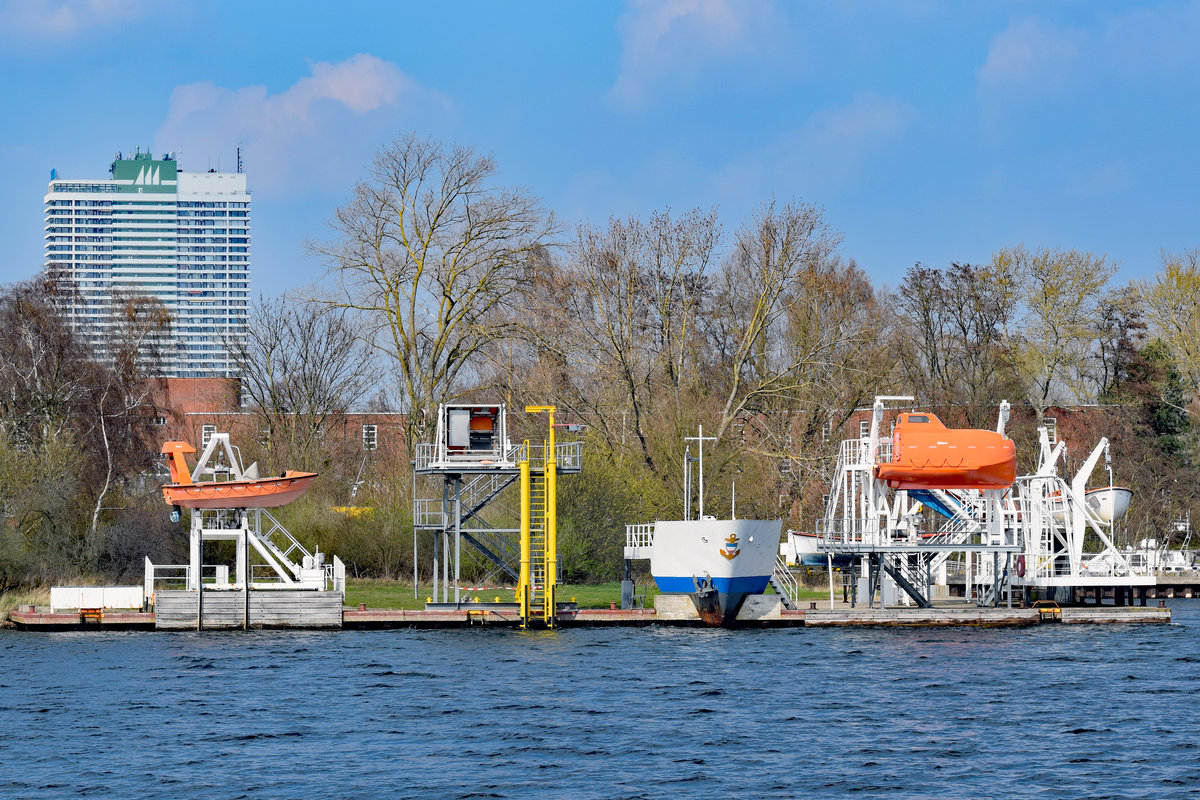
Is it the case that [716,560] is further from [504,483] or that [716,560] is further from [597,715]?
[597,715]

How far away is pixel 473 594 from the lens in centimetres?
5409

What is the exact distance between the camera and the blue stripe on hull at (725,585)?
50656mm

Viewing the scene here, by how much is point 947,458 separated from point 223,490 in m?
24.4

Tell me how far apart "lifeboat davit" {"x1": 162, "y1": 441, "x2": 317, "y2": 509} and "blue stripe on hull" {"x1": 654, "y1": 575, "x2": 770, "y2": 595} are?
12.8 m

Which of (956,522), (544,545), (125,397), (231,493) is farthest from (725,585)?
(125,397)

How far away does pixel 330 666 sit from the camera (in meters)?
41.5

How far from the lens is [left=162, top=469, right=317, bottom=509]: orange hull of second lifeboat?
50.9 meters

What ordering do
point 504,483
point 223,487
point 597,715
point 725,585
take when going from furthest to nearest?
point 504,483 < point 223,487 < point 725,585 < point 597,715

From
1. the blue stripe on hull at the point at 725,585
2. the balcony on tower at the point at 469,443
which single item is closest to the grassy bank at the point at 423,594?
the blue stripe on hull at the point at 725,585

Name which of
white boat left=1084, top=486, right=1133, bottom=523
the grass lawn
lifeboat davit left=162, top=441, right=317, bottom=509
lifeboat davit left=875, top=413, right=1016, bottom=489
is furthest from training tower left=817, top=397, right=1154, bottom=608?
lifeboat davit left=162, top=441, right=317, bottom=509

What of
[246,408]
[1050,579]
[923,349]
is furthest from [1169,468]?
[246,408]

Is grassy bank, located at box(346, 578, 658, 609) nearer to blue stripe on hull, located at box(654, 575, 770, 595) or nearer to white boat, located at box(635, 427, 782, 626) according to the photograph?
blue stripe on hull, located at box(654, 575, 770, 595)

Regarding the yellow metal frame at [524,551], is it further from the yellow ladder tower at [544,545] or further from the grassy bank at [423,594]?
the grassy bank at [423,594]

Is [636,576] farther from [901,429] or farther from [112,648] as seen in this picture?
[112,648]
